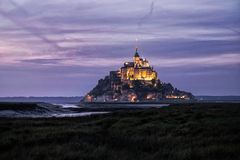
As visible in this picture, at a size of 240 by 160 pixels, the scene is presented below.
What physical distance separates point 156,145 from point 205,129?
23.8 ft

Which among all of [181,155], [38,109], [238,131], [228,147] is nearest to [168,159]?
[181,155]

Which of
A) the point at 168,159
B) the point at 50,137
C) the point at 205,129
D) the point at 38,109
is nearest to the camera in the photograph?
the point at 168,159

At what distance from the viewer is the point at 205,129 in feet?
75.9

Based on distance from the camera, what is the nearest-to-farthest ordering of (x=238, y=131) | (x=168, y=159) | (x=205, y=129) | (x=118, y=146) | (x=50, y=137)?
(x=168, y=159), (x=118, y=146), (x=50, y=137), (x=238, y=131), (x=205, y=129)

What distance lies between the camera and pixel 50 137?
19609 millimetres

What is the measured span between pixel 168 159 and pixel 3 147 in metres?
7.78

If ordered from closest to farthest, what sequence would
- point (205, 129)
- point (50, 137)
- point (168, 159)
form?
1. point (168, 159)
2. point (50, 137)
3. point (205, 129)

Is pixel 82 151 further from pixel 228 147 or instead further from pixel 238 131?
pixel 238 131

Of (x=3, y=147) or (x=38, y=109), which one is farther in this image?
(x=38, y=109)

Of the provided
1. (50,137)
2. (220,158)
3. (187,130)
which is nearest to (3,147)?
(50,137)

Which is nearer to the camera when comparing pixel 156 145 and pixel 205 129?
pixel 156 145

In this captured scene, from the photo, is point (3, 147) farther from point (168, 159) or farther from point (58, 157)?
point (168, 159)

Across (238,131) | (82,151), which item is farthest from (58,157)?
(238,131)

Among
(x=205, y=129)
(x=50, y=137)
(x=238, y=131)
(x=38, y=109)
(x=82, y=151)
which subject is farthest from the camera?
(x=38, y=109)
